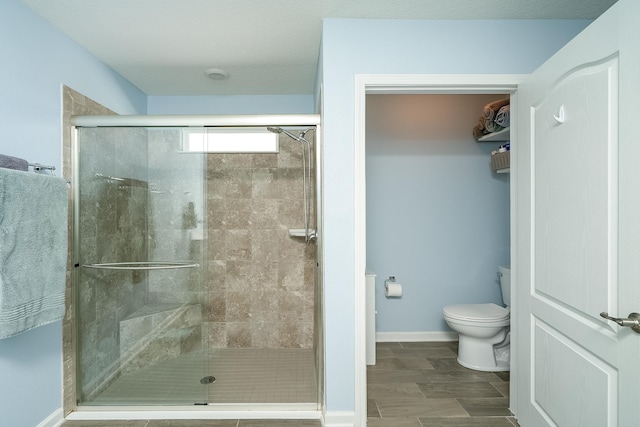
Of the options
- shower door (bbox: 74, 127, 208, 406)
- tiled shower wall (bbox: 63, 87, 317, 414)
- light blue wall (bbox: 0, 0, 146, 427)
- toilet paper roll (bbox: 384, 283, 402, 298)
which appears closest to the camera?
light blue wall (bbox: 0, 0, 146, 427)

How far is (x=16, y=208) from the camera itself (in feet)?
5.34

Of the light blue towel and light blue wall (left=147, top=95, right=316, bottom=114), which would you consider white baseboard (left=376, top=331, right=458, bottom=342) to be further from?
the light blue towel

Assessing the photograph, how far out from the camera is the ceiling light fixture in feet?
9.01

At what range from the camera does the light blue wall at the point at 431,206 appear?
3.39 metres

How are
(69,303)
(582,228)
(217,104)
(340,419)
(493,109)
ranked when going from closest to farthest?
(582,228), (340,419), (69,303), (493,109), (217,104)

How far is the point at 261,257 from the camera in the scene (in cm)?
334

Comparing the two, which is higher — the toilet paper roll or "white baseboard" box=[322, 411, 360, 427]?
the toilet paper roll

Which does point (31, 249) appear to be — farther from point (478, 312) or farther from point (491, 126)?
point (491, 126)

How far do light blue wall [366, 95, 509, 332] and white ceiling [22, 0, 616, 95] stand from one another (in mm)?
1140

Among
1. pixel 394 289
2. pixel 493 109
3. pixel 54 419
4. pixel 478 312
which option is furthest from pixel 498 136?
pixel 54 419

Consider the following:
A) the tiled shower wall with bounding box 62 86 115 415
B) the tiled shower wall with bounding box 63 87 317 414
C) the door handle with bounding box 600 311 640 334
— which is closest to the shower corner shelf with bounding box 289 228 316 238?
the tiled shower wall with bounding box 63 87 317 414

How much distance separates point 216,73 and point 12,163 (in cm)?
155

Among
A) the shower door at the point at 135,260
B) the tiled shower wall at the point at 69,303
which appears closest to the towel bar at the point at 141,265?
the shower door at the point at 135,260

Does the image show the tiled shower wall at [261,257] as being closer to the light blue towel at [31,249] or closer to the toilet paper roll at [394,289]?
the toilet paper roll at [394,289]
